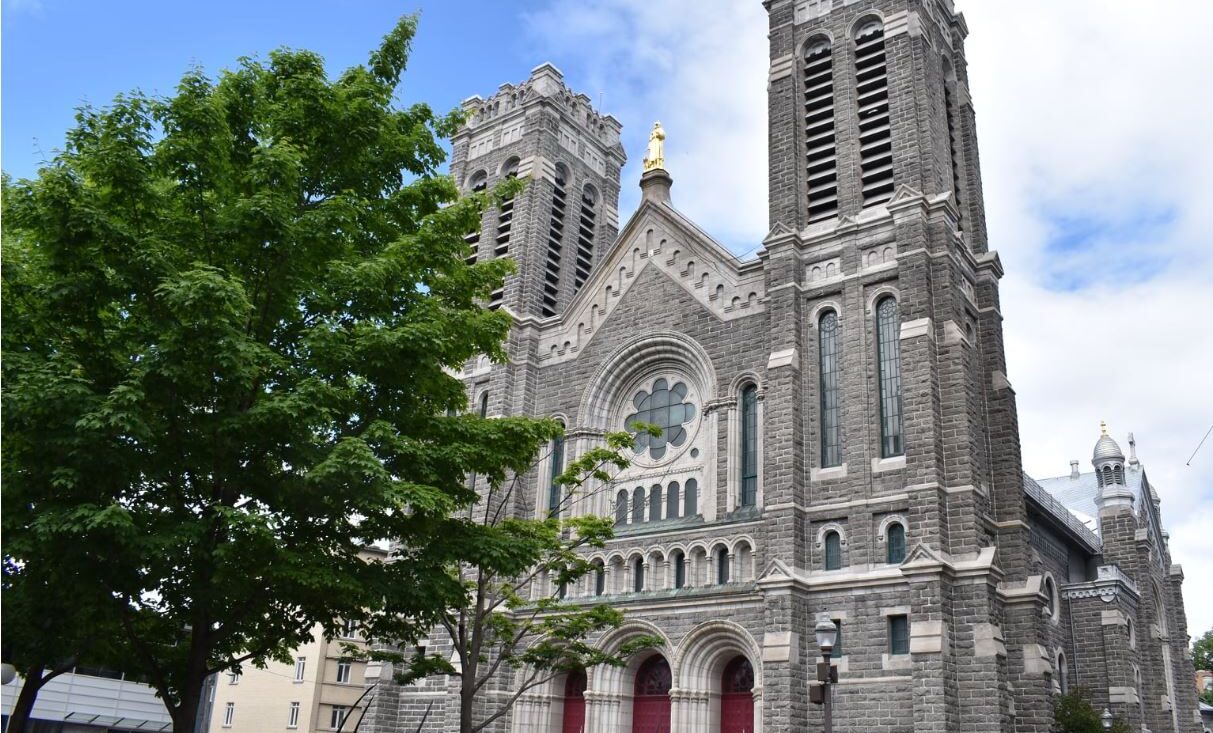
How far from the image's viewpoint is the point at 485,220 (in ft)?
139

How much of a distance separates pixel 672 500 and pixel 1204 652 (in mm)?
65419

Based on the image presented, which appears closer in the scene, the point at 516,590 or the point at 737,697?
the point at 516,590

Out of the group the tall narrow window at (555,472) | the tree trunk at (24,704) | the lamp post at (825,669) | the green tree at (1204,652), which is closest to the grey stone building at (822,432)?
the tall narrow window at (555,472)

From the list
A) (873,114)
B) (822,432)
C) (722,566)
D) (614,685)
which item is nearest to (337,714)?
(614,685)

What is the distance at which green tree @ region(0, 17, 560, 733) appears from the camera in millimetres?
12875

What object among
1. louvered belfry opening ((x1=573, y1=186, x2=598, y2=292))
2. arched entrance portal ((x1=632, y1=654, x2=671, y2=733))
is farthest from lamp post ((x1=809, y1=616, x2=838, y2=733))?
louvered belfry opening ((x1=573, y1=186, x2=598, y2=292))

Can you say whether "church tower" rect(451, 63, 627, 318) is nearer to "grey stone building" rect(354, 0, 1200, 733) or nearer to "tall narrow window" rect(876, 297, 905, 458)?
"grey stone building" rect(354, 0, 1200, 733)

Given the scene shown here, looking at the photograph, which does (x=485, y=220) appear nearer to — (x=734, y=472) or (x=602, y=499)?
(x=602, y=499)

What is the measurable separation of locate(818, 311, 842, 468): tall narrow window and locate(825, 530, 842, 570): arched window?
204 cm

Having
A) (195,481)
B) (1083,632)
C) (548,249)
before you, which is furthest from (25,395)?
(1083,632)

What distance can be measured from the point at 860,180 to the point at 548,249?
44.8 feet

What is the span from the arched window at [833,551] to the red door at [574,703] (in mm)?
8595

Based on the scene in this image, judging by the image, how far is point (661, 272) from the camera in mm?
35188

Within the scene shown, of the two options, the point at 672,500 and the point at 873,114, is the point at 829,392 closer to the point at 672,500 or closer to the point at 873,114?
the point at 672,500
